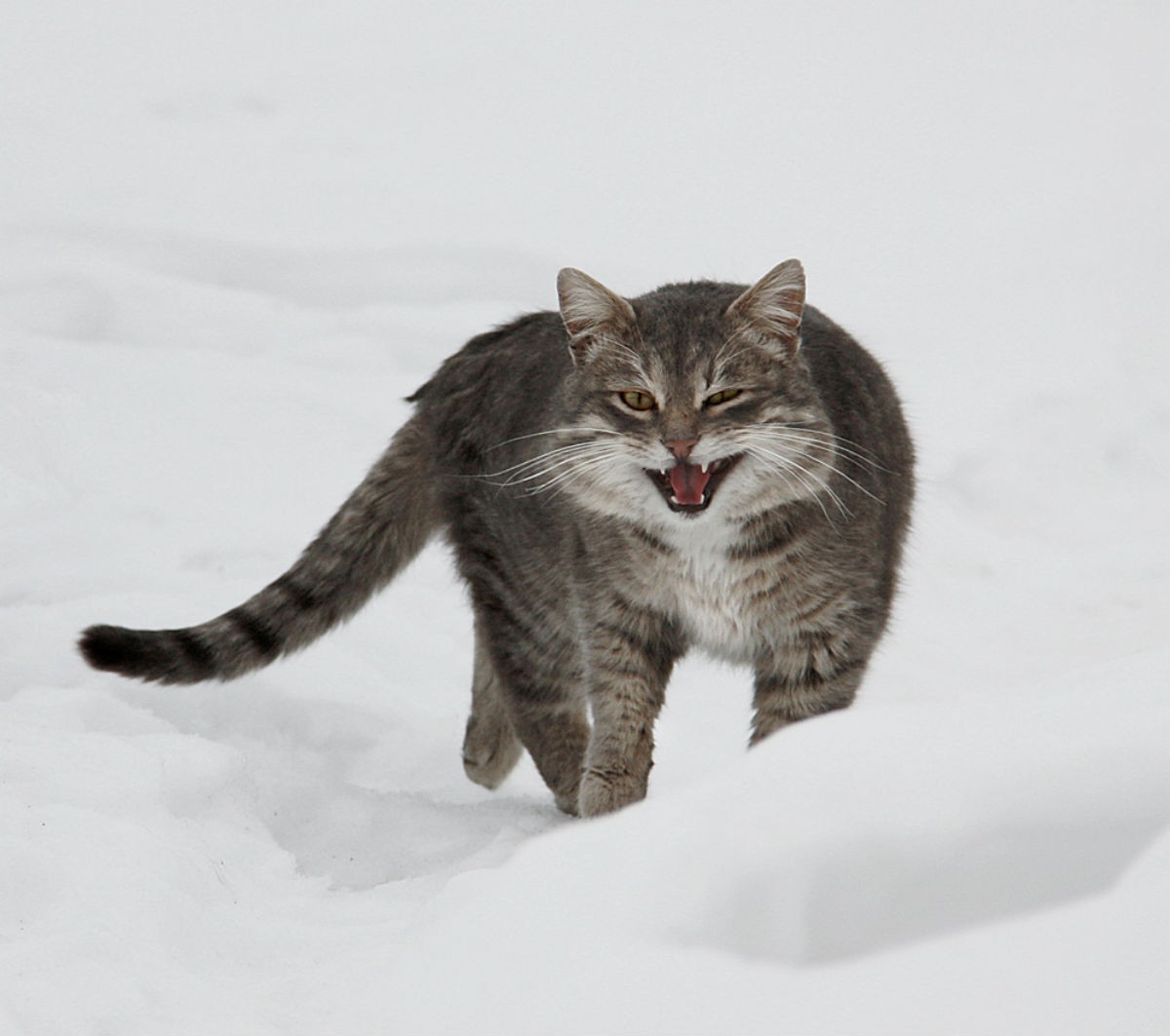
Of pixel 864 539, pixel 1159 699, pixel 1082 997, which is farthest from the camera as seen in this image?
pixel 864 539

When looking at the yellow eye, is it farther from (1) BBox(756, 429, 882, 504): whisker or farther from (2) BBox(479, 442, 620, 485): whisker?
(1) BBox(756, 429, 882, 504): whisker

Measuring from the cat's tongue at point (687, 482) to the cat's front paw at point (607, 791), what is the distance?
759 mm

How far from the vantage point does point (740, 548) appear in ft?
12.8

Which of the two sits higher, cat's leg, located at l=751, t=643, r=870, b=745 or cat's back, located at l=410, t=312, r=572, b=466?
cat's back, located at l=410, t=312, r=572, b=466

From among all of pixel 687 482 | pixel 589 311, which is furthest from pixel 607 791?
pixel 589 311

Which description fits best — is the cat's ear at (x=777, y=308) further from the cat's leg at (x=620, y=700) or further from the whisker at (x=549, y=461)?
the cat's leg at (x=620, y=700)

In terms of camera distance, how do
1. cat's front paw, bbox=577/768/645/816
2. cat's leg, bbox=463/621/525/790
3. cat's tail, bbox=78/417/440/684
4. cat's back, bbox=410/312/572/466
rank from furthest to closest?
cat's leg, bbox=463/621/525/790, cat's back, bbox=410/312/572/466, cat's tail, bbox=78/417/440/684, cat's front paw, bbox=577/768/645/816

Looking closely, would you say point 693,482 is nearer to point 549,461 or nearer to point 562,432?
point 562,432

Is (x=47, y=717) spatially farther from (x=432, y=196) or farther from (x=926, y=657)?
(x=432, y=196)

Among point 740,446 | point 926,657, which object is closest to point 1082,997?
point 740,446

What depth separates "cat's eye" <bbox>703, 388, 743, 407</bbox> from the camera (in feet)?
12.5

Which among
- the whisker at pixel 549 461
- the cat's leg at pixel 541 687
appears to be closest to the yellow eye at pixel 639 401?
the whisker at pixel 549 461

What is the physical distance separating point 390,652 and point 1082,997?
3863mm

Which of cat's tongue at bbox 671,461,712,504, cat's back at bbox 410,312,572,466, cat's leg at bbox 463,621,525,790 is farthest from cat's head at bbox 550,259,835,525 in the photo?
cat's leg at bbox 463,621,525,790
